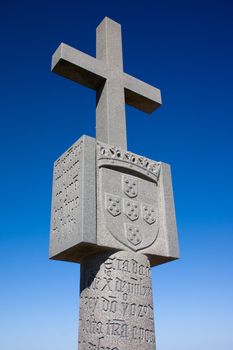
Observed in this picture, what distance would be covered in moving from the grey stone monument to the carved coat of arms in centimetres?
2

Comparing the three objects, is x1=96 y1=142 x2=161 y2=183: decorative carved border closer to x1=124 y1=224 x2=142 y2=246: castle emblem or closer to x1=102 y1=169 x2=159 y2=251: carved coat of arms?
x1=102 y1=169 x2=159 y2=251: carved coat of arms

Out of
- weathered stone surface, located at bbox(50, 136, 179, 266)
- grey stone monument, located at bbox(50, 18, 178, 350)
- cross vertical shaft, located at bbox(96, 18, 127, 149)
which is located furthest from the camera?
cross vertical shaft, located at bbox(96, 18, 127, 149)

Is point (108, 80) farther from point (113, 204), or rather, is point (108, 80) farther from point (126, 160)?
point (113, 204)

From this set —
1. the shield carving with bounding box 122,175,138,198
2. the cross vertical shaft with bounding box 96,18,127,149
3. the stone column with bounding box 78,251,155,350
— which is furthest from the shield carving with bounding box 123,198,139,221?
the cross vertical shaft with bounding box 96,18,127,149

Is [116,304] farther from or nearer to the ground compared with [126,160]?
nearer to the ground

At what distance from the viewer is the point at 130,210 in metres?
6.47

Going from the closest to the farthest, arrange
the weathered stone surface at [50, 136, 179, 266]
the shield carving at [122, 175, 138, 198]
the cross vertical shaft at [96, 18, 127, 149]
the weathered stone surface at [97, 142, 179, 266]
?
the weathered stone surface at [50, 136, 179, 266]
the weathered stone surface at [97, 142, 179, 266]
the shield carving at [122, 175, 138, 198]
the cross vertical shaft at [96, 18, 127, 149]

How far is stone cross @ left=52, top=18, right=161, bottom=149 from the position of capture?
745cm

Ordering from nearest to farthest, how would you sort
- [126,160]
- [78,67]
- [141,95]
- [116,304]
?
[116,304] → [126,160] → [78,67] → [141,95]

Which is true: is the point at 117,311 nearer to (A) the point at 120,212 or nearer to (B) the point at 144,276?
(B) the point at 144,276

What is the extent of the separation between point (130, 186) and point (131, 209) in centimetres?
44

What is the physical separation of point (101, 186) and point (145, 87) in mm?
3498

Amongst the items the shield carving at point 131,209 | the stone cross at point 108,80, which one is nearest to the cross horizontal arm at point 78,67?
the stone cross at point 108,80

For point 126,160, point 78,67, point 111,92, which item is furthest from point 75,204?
point 78,67
